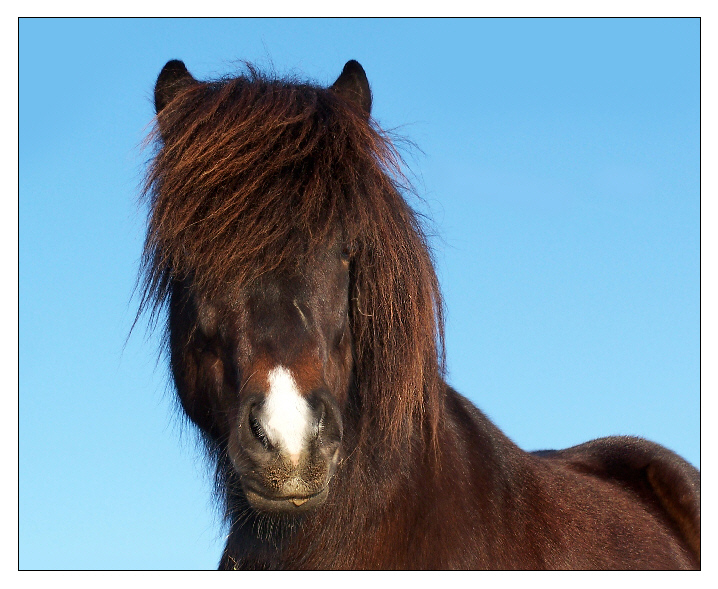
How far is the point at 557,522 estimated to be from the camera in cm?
396

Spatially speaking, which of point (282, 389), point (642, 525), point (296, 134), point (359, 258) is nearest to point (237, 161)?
point (296, 134)

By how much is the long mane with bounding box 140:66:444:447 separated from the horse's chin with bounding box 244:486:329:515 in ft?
1.98

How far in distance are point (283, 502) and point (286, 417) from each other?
1.07 feet

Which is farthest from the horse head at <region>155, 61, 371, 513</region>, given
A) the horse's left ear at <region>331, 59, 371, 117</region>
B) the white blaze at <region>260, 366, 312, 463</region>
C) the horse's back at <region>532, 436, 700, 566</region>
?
the horse's back at <region>532, 436, 700, 566</region>

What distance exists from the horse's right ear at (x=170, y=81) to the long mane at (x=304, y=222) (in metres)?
0.36

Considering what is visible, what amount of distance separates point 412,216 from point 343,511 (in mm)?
1398

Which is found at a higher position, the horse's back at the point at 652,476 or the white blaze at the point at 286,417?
the white blaze at the point at 286,417

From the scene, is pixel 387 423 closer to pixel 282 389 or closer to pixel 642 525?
pixel 282 389

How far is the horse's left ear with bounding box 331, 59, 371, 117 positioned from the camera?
4090mm

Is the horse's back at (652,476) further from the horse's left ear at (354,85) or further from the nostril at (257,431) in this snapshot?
the nostril at (257,431)

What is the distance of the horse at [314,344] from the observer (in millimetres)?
2955

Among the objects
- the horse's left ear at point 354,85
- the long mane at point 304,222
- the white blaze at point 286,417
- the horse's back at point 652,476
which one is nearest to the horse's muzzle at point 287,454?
the white blaze at point 286,417

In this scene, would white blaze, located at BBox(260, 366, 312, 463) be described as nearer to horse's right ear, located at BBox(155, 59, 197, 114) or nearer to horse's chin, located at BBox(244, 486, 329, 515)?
horse's chin, located at BBox(244, 486, 329, 515)

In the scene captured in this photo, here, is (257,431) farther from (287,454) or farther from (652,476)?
Answer: (652,476)
